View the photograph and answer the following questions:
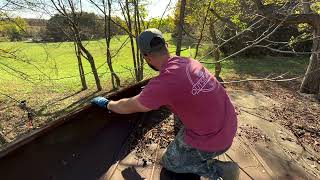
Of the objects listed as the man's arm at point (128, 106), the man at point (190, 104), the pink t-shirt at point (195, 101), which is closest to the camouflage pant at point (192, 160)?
the man at point (190, 104)

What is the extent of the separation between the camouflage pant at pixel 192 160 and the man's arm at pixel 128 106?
0.63 meters

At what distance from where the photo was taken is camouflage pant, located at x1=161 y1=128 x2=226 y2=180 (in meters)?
Answer: 3.24

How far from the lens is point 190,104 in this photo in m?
2.86

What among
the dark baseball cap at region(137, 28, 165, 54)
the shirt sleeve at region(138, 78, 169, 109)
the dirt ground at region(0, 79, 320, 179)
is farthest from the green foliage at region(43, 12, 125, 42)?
the shirt sleeve at region(138, 78, 169, 109)

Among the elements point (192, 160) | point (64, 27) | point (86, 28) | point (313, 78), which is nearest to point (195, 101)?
point (192, 160)

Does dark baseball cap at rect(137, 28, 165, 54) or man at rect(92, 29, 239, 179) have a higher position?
dark baseball cap at rect(137, 28, 165, 54)

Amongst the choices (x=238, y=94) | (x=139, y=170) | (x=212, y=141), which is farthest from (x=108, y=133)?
(x=238, y=94)

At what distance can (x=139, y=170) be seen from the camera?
3.79 meters

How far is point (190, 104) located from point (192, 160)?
0.72 m

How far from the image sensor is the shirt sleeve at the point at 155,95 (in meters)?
2.69

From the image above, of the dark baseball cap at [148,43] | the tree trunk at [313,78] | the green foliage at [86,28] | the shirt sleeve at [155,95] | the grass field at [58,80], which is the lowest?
the grass field at [58,80]

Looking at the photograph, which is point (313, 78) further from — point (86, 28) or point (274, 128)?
point (86, 28)

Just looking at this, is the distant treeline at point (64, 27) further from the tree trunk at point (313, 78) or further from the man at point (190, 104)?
the man at point (190, 104)

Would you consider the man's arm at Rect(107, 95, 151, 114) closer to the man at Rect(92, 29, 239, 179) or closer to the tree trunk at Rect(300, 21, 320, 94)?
the man at Rect(92, 29, 239, 179)
